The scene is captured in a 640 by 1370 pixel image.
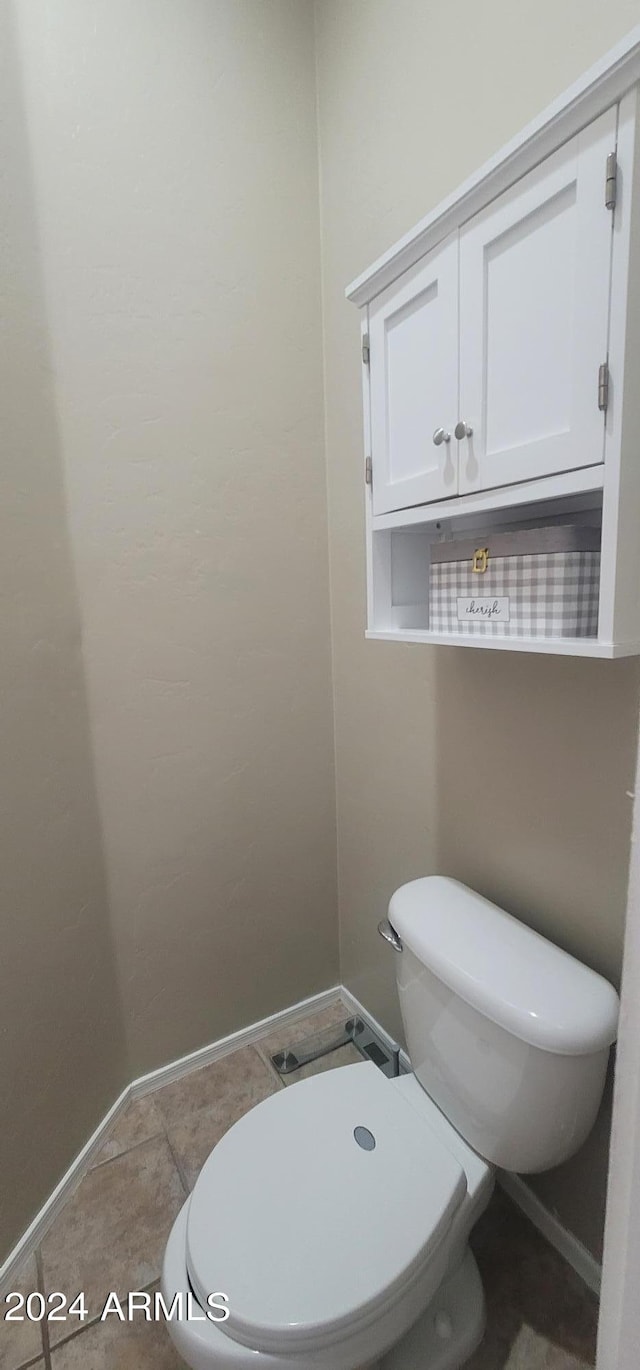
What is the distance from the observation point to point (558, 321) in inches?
25.3

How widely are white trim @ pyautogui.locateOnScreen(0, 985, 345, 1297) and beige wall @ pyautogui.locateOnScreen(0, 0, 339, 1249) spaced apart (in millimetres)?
45

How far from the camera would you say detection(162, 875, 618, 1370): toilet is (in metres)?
0.70

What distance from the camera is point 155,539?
123 cm

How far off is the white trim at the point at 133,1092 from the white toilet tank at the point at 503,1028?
74cm

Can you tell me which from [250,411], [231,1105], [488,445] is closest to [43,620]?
[250,411]

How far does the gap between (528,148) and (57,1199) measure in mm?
1969

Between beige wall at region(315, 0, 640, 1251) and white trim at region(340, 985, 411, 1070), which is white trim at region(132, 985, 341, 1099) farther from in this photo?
beige wall at region(315, 0, 640, 1251)

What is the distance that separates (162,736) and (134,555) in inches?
16.9

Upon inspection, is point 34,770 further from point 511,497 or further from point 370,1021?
point 370,1021

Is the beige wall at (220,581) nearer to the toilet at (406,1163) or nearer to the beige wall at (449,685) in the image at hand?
the beige wall at (449,685)

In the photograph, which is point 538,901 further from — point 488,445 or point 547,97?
point 547,97

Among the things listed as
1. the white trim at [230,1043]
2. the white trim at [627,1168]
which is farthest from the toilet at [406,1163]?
the white trim at [230,1043]

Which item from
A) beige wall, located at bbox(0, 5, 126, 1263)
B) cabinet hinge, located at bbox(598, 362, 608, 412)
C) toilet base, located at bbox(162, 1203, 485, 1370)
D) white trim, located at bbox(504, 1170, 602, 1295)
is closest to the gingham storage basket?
cabinet hinge, located at bbox(598, 362, 608, 412)

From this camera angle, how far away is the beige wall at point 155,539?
41.6 inches
